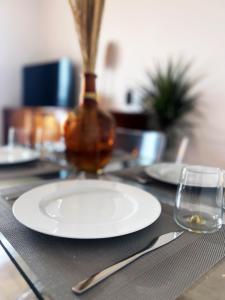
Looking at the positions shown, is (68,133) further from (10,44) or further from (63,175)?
(10,44)

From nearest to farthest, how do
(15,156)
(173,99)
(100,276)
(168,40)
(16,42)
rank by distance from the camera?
(100,276) → (15,156) → (173,99) → (168,40) → (16,42)

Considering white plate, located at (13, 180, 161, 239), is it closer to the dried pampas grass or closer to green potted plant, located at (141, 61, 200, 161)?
the dried pampas grass

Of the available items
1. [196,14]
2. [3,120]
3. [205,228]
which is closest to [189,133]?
[196,14]

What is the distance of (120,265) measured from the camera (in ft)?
1.26

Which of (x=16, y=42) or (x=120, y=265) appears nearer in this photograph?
(x=120, y=265)

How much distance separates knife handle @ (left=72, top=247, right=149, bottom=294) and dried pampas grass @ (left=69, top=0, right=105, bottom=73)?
665mm

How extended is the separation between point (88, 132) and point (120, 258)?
0.51 metres

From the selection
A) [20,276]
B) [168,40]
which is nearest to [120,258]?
[20,276]

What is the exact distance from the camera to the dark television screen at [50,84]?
10.8 feet

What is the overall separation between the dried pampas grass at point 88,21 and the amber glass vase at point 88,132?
93mm

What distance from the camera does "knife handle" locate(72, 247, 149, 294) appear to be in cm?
33

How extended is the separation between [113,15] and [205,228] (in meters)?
2.78

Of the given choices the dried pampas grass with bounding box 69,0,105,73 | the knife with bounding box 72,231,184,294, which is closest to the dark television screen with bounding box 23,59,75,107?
the dried pampas grass with bounding box 69,0,105,73

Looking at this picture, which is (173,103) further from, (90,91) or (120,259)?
(120,259)
